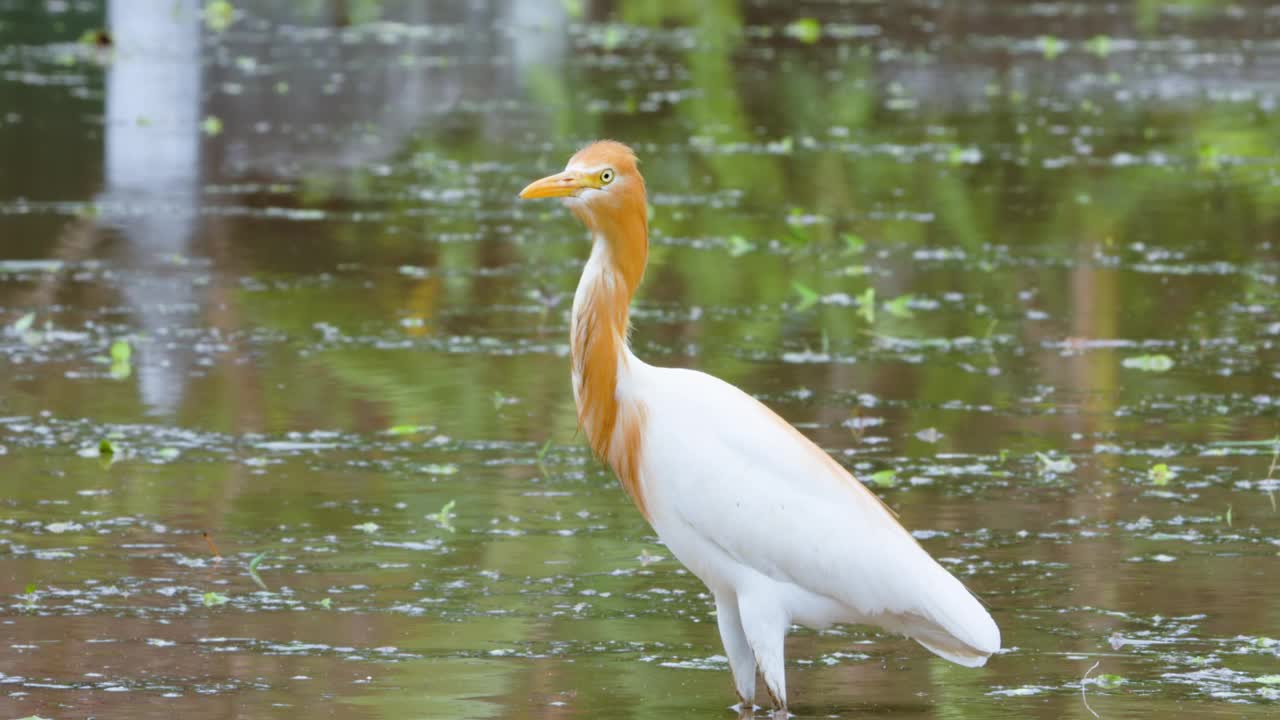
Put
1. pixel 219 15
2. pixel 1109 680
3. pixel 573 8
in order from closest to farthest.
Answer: pixel 1109 680
pixel 219 15
pixel 573 8

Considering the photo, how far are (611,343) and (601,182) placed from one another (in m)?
0.45

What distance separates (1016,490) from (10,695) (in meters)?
4.09

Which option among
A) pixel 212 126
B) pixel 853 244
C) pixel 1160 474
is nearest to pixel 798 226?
pixel 853 244

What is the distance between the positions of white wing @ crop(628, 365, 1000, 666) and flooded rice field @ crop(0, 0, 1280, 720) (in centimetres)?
38

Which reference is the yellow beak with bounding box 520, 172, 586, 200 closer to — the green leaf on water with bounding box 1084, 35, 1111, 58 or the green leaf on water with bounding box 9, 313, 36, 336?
the green leaf on water with bounding box 9, 313, 36, 336

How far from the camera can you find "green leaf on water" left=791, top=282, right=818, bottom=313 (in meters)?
12.9

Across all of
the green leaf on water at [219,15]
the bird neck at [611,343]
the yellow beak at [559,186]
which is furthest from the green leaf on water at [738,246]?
the green leaf on water at [219,15]

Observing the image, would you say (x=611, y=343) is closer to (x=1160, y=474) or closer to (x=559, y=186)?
(x=559, y=186)

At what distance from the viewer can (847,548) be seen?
638cm

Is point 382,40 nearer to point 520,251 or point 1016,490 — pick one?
point 520,251

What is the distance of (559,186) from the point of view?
20.7 ft

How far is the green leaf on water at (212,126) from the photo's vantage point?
20125 mm

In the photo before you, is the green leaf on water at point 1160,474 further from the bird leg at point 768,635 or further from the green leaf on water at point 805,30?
the green leaf on water at point 805,30

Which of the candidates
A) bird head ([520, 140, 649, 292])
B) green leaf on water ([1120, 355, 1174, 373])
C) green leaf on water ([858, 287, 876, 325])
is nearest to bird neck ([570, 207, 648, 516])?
bird head ([520, 140, 649, 292])
